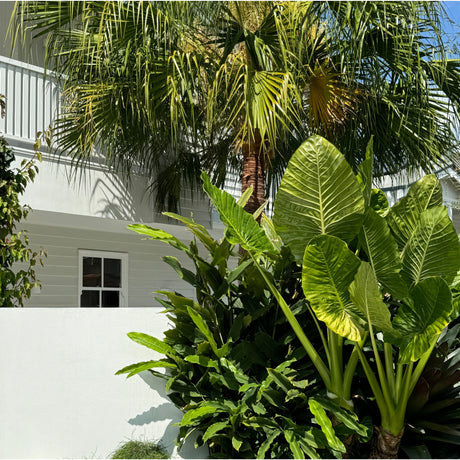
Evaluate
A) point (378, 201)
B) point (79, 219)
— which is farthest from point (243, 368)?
point (79, 219)

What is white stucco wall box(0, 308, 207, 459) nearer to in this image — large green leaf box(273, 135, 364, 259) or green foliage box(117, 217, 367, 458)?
green foliage box(117, 217, 367, 458)

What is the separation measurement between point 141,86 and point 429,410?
14.0 feet

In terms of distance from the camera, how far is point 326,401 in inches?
163

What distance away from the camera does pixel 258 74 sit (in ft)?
19.0

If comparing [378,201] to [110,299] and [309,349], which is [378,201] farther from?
[110,299]

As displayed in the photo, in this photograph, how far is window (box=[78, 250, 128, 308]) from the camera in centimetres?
961

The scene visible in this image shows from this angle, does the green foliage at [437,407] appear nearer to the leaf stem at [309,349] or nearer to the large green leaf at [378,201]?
the leaf stem at [309,349]

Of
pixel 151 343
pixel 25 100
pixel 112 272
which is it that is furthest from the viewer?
pixel 112 272

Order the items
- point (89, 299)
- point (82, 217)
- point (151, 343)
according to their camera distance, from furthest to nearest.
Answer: point (89, 299), point (82, 217), point (151, 343)

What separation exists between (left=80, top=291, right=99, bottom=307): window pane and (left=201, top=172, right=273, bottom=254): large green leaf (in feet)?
19.6

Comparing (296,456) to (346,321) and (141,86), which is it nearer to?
(346,321)

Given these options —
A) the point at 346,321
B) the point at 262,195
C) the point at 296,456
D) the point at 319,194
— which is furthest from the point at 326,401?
the point at 262,195

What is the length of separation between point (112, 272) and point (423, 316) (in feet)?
23.5

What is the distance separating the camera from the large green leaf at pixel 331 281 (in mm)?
3688
